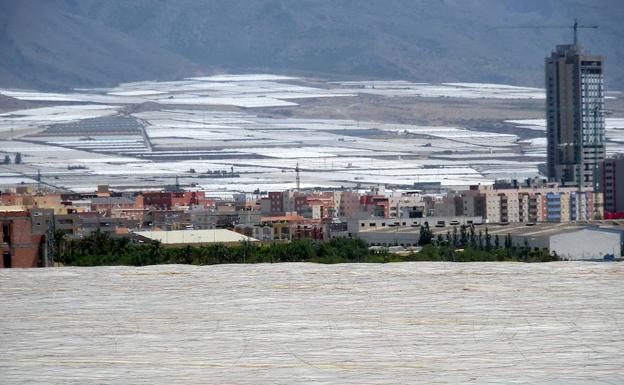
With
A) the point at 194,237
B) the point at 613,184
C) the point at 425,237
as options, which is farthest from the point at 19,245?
the point at 613,184

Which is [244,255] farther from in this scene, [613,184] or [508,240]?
[613,184]

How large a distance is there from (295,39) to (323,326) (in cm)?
14110

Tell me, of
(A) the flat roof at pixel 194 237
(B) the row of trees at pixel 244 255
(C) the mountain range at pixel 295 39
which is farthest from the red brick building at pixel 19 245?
(C) the mountain range at pixel 295 39

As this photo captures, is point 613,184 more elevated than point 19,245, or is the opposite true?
point 613,184

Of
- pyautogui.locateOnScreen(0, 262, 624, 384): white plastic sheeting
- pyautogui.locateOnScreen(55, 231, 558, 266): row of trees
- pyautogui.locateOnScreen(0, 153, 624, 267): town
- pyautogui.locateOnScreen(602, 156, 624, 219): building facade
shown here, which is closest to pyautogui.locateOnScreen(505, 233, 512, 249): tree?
pyautogui.locateOnScreen(0, 153, 624, 267): town

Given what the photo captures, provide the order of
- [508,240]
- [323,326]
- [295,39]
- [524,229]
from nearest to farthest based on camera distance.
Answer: [323,326]
[508,240]
[524,229]
[295,39]

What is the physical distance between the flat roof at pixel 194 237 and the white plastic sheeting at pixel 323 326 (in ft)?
66.7

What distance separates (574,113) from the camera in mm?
61156

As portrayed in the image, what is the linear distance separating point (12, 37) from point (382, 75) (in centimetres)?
2805

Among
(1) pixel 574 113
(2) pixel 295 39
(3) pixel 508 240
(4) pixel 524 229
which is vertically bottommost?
(3) pixel 508 240

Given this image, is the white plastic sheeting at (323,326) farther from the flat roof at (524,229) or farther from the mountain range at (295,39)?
the mountain range at (295,39)

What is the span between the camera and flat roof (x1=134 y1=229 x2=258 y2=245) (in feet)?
92.2

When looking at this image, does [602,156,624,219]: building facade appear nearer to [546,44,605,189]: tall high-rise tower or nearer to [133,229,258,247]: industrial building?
[546,44,605,189]: tall high-rise tower

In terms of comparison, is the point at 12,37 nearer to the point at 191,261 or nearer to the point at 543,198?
the point at 543,198
